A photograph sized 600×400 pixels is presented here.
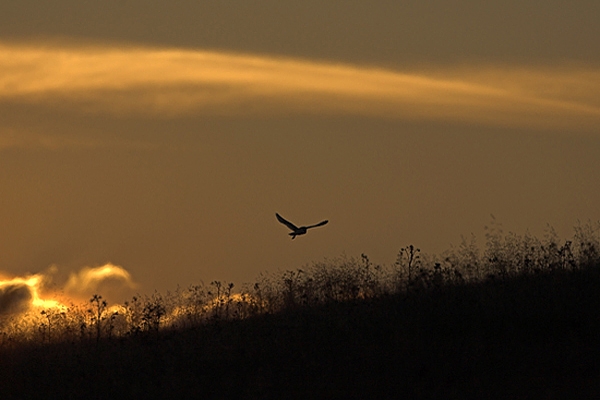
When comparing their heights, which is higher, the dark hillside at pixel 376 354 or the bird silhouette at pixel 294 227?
the bird silhouette at pixel 294 227

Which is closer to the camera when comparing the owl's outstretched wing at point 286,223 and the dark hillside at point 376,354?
the dark hillside at point 376,354

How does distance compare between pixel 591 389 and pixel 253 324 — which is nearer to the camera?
pixel 591 389

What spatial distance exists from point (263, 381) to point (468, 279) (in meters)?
4.58

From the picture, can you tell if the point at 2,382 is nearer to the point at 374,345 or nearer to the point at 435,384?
the point at 374,345

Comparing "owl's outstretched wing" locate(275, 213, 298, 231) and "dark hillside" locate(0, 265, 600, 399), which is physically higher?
"owl's outstretched wing" locate(275, 213, 298, 231)

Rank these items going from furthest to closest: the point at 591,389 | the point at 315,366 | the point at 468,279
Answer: the point at 468,279, the point at 315,366, the point at 591,389

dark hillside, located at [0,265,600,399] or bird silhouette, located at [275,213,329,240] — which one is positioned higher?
bird silhouette, located at [275,213,329,240]

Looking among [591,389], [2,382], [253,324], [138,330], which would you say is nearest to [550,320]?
[591,389]

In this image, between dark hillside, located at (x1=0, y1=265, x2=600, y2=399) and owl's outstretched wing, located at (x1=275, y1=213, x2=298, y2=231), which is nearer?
dark hillside, located at (x1=0, y1=265, x2=600, y2=399)

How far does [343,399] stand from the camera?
14484 millimetres

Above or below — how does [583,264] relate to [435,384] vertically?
above

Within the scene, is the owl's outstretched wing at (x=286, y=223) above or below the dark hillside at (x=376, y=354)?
above

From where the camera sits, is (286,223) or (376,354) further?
(286,223)

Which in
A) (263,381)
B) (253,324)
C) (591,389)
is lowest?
(591,389)
